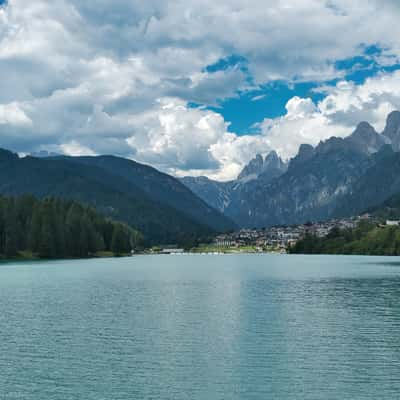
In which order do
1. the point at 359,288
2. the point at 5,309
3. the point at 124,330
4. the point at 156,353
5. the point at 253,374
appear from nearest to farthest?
1. the point at 253,374
2. the point at 156,353
3. the point at 124,330
4. the point at 5,309
5. the point at 359,288

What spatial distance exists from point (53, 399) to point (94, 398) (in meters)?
2.48

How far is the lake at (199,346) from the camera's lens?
3878 centimetres

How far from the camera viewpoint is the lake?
3878cm

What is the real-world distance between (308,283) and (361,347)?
7014 centimetres

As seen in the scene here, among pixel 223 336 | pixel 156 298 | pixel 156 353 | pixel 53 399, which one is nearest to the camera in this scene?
pixel 53 399

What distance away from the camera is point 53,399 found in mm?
36125

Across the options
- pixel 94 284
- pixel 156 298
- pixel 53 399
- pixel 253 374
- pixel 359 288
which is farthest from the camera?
pixel 94 284

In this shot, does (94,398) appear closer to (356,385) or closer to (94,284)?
(356,385)

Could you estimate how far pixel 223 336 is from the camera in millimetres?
56281

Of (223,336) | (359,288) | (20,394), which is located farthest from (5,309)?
(359,288)

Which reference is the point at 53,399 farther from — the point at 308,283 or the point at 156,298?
the point at 308,283

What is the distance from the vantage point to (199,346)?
51625mm

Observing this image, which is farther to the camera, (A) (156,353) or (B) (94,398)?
(A) (156,353)

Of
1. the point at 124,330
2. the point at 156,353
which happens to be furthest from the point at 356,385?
the point at 124,330
